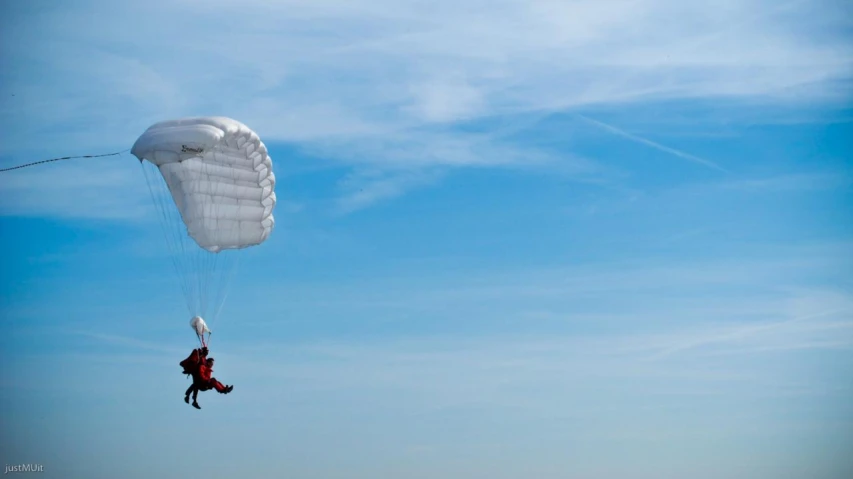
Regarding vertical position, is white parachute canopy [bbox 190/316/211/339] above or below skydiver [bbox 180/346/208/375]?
above

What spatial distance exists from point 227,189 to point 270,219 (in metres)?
2.43

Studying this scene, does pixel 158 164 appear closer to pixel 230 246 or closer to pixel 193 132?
pixel 193 132

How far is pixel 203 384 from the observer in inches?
1705

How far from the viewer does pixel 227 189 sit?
4653 cm

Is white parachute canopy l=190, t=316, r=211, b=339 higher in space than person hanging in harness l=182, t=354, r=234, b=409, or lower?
higher

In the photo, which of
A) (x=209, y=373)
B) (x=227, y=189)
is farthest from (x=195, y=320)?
(x=227, y=189)

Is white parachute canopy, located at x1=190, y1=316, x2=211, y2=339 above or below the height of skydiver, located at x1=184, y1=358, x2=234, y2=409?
above

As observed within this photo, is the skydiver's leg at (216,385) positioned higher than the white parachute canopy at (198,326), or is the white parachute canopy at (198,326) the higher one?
the white parachute canopy at (198,326)

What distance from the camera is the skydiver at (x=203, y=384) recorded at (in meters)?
43.2

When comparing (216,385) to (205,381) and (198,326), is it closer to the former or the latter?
(205,381)

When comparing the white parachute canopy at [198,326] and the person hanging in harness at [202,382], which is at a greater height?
the white parachute canopy at [198,326]

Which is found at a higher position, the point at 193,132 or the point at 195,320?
the point at 193,132

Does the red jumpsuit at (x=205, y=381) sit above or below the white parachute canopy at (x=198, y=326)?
below

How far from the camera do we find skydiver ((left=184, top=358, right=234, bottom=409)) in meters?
43.2
